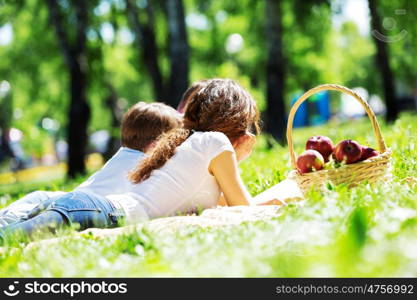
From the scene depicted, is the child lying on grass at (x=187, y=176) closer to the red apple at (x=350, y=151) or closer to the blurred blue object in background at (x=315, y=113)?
the red apple at (x=350, y=151)

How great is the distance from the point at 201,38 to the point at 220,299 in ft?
114

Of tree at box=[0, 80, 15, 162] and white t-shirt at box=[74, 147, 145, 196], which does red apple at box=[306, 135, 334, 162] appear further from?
tree at box=[0, 80, 15, 162]

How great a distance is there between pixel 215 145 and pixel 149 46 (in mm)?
13325

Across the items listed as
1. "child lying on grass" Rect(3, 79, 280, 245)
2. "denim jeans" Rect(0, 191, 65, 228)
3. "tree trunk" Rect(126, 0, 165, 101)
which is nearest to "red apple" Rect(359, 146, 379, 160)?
"child lying on grass" Rect(3, 79, 280, 245)

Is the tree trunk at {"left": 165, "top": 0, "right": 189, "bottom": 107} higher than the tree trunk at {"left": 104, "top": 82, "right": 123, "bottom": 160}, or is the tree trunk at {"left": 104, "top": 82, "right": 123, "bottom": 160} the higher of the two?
the tree trunk at {"left": 165, "top": 0, "right": 189, "bottom": 107}

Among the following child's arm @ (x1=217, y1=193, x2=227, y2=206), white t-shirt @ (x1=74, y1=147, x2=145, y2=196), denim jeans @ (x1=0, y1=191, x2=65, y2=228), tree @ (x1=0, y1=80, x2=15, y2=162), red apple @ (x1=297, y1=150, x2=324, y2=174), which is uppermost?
red apple @ (x1=297, y1=150, x2=324, y2=174)

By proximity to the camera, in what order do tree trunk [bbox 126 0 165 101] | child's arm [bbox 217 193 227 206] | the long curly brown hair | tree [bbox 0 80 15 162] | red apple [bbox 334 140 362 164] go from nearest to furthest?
red apple [bbox 334 140 362 164]
the long curly brown hair
child's arm [bbox 217 193 227 206]
tree trunk [bbox 126 0 165 101]
tree [bbox 0 80 15 162]

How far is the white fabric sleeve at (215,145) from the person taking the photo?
4.11 meters

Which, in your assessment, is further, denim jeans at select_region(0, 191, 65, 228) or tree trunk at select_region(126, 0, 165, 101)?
tree trunk at select_region(126, 0, 165, 101)

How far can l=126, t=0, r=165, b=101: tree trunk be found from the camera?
1650 cm

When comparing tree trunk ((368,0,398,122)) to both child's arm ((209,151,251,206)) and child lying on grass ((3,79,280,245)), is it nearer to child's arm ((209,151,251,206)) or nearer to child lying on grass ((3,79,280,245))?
child lying on grass ((3,79,280,245))

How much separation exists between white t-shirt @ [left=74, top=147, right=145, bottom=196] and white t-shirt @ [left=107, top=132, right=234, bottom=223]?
0.36 metres

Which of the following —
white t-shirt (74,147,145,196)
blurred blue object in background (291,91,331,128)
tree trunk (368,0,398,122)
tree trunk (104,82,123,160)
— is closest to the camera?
white t-shirt (74,147,145,196)

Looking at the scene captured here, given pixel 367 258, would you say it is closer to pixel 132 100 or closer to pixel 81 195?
pixel 81 195
